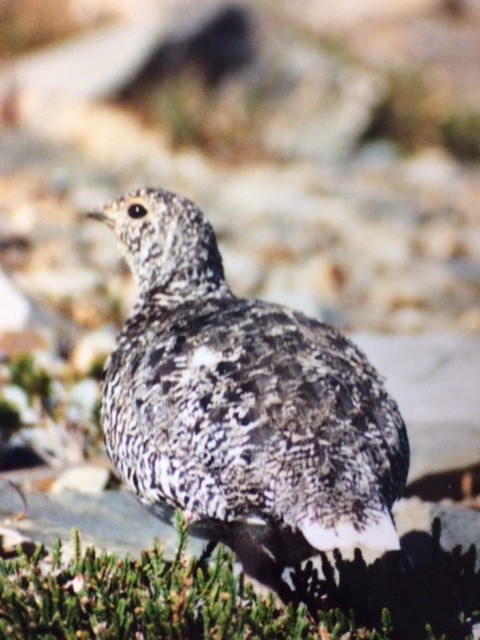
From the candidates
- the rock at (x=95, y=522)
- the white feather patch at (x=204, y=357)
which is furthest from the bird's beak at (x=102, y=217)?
the white feather patch at (x=204, y=357)

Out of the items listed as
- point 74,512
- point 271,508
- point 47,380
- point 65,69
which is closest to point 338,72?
point 65,69

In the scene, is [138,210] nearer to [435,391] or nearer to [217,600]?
[217,600]

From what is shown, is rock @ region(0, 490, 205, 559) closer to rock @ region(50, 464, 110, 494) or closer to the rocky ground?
the rocky ground

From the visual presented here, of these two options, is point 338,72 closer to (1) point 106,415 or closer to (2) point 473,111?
(2) point 473,111

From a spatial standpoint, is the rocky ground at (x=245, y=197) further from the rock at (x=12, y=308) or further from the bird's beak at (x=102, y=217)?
the bird's beak at (x=102, y=217)

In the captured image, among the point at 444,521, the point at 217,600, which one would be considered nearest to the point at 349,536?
the point at 217,600
